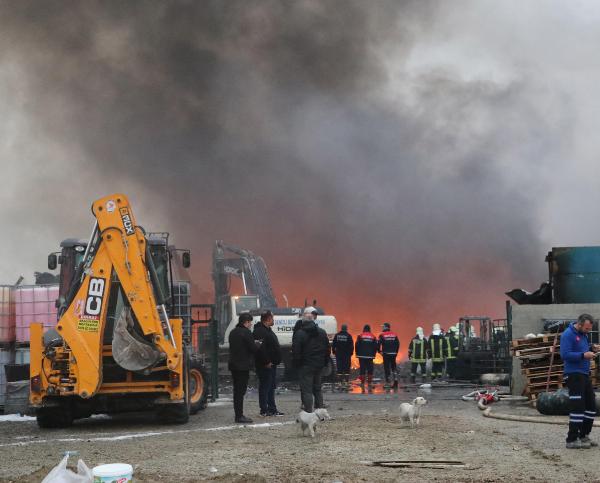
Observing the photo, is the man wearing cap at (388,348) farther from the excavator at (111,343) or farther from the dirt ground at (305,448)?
the excavator at (111,343)

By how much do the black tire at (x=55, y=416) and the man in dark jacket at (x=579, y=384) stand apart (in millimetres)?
6960

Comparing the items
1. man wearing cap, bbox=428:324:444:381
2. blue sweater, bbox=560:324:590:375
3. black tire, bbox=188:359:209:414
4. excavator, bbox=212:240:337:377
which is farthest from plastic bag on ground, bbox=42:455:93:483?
excavator, bbox=212:240:337:377

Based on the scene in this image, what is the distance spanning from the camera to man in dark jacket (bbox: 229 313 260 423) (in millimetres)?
12586

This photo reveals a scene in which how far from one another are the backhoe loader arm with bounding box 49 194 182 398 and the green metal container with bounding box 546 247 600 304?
9696mm

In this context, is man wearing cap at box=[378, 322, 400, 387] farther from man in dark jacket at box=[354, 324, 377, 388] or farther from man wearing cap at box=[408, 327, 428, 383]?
man wearing cap at box=[408, 327, 428, 383]

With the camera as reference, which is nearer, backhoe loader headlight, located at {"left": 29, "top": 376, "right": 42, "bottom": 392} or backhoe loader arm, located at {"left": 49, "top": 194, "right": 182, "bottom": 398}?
backhoe loader arm, located at {"left": 49, "top": 194, "right": 182, "bottom": 398}

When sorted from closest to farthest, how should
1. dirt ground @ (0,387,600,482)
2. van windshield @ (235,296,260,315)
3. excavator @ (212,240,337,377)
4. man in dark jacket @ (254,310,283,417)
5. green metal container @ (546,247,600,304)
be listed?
dirt ground @ (0,387,600,482), man in dark jacket @ (254,310,283,417), green metal container @ (546,247,600,304), excavator @ (212,240,337,377), van windshield @ (235,296,260,315)

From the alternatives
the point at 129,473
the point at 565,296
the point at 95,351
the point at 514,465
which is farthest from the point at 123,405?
the point at 565,296

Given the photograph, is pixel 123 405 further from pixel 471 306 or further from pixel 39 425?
pixel 471 306

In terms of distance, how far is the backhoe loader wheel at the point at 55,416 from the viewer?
1221 cm

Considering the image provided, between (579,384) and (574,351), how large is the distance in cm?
38

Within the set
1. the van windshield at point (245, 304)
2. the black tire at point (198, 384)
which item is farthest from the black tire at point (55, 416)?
the van windshield at point (245, 304)

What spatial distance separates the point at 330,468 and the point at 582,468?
2305 mm

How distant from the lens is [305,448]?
9406mm
